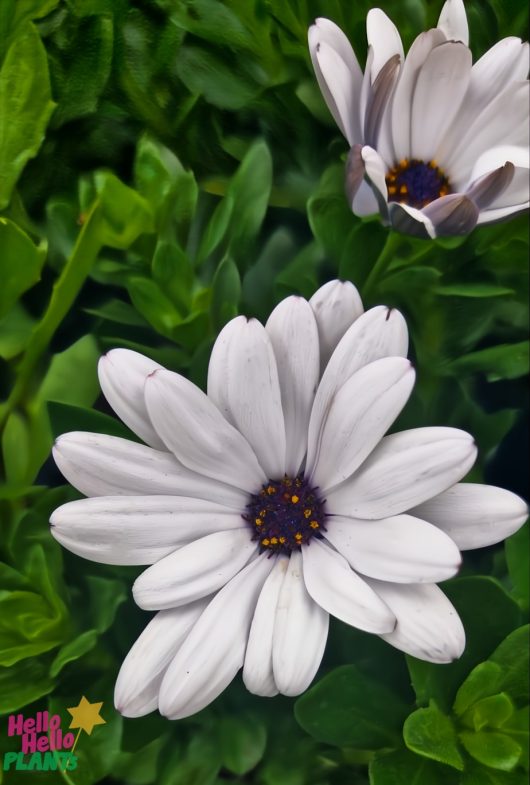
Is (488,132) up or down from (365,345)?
up

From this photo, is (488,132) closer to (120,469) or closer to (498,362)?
(498,362)

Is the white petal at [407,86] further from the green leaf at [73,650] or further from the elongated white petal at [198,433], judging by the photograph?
the green leaf at [73,650]

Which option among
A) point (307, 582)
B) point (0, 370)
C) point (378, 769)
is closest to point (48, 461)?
point (0, 370)

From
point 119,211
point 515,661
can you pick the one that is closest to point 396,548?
point 515,661

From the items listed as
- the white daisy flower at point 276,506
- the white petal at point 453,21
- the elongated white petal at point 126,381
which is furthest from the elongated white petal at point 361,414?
the white petal at point 453,21

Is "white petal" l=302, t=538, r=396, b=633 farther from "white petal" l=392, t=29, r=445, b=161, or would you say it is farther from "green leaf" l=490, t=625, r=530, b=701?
"white petal" l=392, t=29, r=445, b=161
